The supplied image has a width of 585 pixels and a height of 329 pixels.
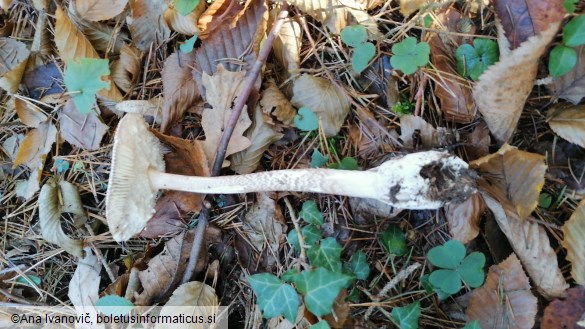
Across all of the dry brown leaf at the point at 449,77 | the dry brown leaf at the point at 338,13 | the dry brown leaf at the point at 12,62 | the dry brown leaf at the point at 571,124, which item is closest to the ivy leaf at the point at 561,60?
the dry brown leaf at the point at 571,124

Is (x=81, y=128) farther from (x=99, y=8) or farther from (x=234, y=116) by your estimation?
(x=234, y=116)

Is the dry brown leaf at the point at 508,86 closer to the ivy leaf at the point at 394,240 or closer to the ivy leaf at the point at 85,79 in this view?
the ivy leaf at the point at 394,240

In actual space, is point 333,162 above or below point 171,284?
above

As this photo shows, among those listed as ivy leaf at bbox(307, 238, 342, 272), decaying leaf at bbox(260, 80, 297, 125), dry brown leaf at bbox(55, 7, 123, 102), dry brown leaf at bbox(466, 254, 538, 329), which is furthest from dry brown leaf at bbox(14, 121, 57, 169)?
dry brown leaf at bbox(466, 254, 538, 329)

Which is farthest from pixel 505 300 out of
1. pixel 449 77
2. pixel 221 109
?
pixel 221 109

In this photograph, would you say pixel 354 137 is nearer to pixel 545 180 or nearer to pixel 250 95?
pixel 250 95


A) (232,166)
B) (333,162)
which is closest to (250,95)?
(232,166)

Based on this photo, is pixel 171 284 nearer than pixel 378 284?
No

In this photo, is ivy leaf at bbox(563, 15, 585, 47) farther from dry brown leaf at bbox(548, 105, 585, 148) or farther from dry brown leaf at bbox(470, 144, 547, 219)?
dry brown leaf at bbox(470, 144, 547, 219)
